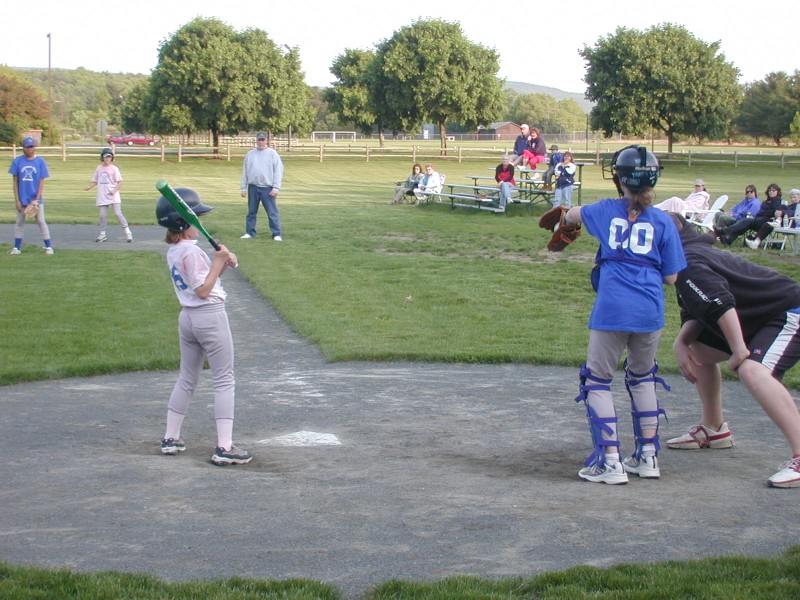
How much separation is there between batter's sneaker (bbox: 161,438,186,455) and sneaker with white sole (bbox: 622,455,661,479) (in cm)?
284

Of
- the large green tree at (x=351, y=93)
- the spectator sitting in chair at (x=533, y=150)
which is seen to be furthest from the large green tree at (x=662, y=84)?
the spectator sitting in chair at (x=533, y=150)

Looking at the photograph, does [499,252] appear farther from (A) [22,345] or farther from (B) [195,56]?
(B) [195,56]

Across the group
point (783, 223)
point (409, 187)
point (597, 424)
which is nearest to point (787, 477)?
point (597, 424)

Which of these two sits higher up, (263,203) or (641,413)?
(263,203)

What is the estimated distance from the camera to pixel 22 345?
31.7ft

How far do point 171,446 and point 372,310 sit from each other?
5.79 metres

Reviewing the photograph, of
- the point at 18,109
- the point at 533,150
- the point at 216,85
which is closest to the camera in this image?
the point at 533,150

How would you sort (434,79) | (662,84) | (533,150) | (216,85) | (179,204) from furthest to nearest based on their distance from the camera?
(434,79), (662,84), (216,85), (533,150), (179,204)

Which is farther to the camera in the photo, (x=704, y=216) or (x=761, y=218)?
(x=704, y=216)

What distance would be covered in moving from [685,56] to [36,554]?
72293mm

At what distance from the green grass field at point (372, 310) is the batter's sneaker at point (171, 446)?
2.14m

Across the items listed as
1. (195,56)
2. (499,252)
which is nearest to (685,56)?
(195,56)

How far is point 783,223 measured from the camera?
19.1 meters

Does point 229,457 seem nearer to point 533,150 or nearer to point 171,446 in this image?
point 171,446
